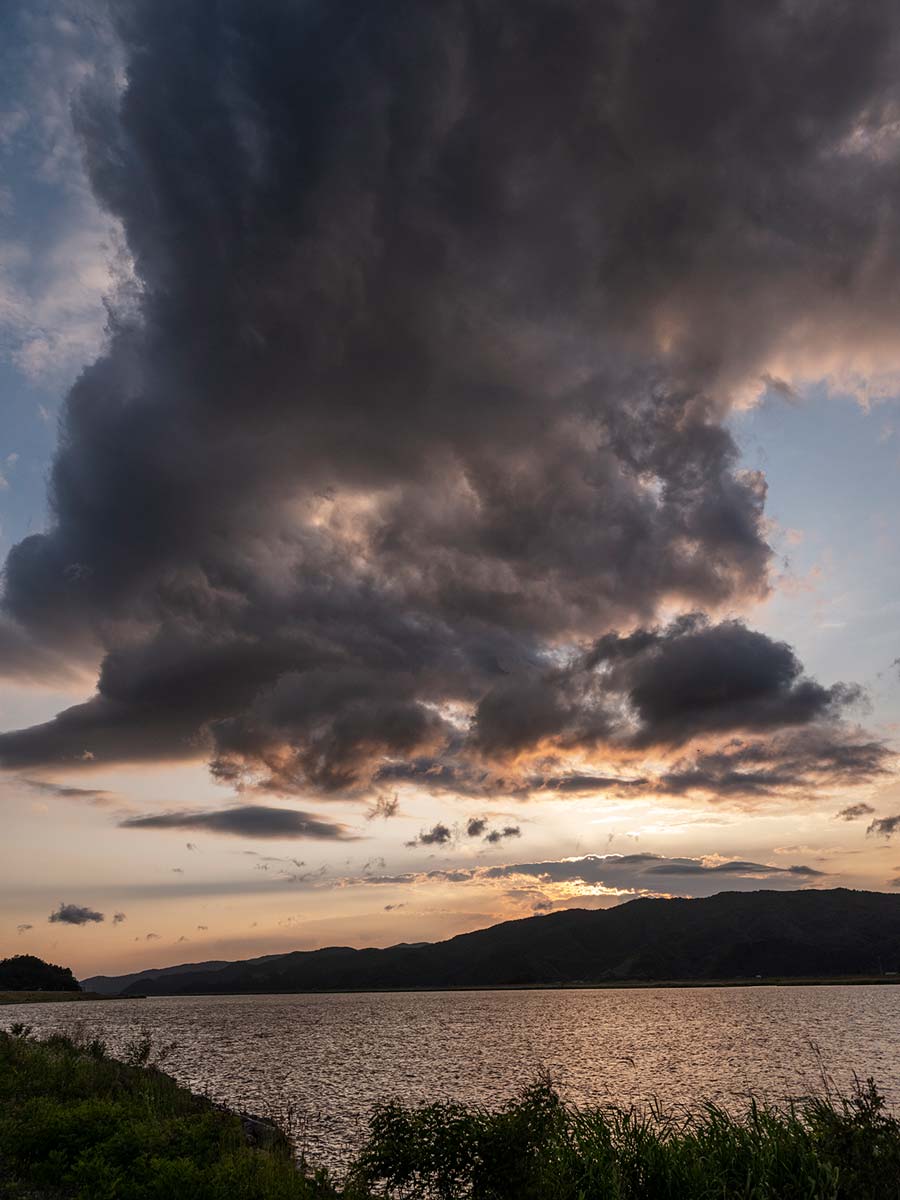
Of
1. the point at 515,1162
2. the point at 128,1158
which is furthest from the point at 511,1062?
the point at 515,1162

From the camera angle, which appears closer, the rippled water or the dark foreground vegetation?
the dark foreground vegetation

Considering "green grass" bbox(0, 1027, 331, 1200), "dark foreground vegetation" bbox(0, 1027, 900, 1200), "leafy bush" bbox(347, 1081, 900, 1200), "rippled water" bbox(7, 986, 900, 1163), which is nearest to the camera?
"leafy bush" bbox(347, 1081, 900, 1200)

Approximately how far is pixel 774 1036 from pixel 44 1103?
11759 cm

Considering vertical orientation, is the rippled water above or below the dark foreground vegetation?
below

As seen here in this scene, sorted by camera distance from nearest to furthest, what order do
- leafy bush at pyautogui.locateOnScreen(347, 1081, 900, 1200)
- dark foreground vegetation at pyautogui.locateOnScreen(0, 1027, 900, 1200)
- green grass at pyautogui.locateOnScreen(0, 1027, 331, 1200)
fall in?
leafy bush at pyautogui.locateOnScreen(347, 1081, 900, 1200) < dark foreground vegetation at pyautogui.locateOnScreen(0, 1027, 900, 1200) < green grass at pyautogui.locateOnScreen(0, 1027, 331, 1200)

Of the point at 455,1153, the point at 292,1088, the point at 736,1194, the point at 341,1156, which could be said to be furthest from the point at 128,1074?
the point at 736,1194

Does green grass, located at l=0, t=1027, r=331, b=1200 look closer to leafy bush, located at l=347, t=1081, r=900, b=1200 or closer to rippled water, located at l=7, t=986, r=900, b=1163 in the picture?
leafy bush, located at l=347, t=1081, r=900, b=1200

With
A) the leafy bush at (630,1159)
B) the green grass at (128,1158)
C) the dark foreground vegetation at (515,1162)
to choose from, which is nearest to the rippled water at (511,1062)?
the green grass at (128,1158)

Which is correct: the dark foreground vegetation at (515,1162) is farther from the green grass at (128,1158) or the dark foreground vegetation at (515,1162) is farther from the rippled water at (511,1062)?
the rippled water at (511,1062)

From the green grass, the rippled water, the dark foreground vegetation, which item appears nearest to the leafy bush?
the dark foreground vegetation

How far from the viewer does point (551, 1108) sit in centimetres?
2334

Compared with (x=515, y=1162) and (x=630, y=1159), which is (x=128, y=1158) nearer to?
(x=515, y=1162)

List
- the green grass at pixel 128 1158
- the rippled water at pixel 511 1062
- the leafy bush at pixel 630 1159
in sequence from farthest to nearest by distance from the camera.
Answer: the rippled water at pixel 511 1062 < the green grass at pixel 128 1158 < the leafy bush at pixel 630 1159

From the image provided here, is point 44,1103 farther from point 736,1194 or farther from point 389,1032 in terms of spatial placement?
point 389,1032
